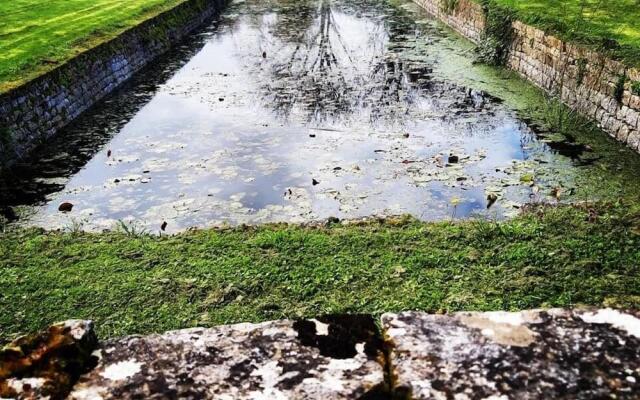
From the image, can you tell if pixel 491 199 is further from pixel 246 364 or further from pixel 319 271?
pixel 246 364

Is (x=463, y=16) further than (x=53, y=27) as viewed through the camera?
Yes

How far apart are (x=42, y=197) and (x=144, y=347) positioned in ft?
22.0

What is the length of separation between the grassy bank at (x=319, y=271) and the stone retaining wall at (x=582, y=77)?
321cm

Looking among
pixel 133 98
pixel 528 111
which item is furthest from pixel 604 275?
pixel 133 98

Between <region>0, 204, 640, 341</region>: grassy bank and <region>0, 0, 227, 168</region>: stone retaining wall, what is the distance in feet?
11.9

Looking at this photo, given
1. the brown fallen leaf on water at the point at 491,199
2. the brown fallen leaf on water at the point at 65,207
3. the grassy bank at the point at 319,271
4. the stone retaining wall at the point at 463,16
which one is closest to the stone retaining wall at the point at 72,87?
the brown fallen leaf on water at the point at 65,207

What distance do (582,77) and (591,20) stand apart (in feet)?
7.61

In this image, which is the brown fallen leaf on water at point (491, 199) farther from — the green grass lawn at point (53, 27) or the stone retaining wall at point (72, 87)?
the green grass lawn at point (53, 27)

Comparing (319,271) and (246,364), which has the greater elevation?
(246,364)

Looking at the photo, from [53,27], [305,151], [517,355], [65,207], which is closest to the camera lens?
[517,355]

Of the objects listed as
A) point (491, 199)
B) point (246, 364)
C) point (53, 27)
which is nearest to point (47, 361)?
point (246, 364)

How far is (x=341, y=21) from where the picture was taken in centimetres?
1898

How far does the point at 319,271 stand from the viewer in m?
4.45

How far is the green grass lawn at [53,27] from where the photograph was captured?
31.9 feet
